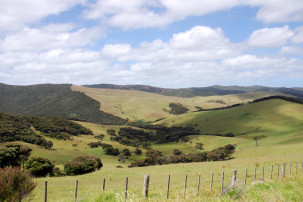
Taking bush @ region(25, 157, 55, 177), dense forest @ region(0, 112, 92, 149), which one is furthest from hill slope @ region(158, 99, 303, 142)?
bush @ region(25, 157, 55, 177)

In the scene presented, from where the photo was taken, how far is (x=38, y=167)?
51.4 meters

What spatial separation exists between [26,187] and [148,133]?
16729 centimetres

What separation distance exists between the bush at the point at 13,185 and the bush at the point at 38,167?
146 ft

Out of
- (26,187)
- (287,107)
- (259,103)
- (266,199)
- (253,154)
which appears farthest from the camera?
(259,103)

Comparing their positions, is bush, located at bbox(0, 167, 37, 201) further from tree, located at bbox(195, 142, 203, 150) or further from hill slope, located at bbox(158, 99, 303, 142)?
hill slope, located at bbox(158, 99, 303, 142)

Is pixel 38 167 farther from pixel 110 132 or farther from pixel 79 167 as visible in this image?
pixel 110 132

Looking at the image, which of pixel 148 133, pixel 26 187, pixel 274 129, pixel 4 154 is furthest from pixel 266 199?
pixel 148 133

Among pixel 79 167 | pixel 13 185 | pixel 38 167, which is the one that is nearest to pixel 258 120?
pixel 79 167

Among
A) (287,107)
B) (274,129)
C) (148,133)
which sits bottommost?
(148,133)

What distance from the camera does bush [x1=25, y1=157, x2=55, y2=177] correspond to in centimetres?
5122

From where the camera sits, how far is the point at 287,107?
167 metres

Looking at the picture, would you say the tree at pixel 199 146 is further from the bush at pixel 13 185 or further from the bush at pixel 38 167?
the bush at pixel 13 185

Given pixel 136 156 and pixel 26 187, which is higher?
pixel 26 187

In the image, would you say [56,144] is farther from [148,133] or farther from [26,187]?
[26,187]
